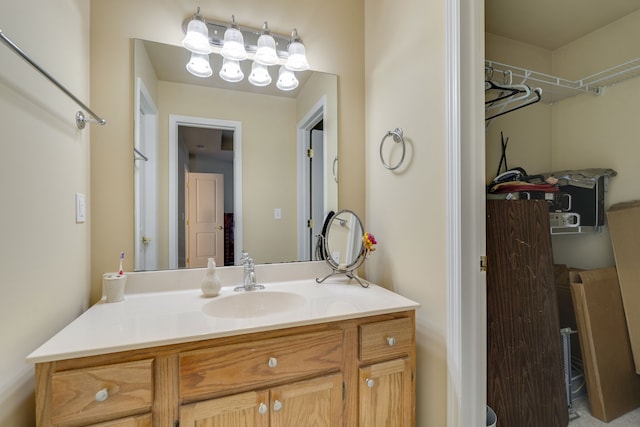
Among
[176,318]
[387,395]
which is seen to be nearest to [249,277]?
[176,318]

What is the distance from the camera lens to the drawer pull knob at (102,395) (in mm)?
782

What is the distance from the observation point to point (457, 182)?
43.4 inches

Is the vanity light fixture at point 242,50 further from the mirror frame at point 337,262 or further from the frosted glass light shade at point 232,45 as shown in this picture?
the mirror frame at point 337,262

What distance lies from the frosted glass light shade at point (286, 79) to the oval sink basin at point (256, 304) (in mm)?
1139

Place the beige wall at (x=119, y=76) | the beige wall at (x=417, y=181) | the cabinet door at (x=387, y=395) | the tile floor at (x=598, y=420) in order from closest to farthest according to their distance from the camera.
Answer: the cabinet door at (x=387, y=395)
the beige wall at (x=417, y=181)
the beige wall at (x=119, y=76)
the tile floor at (x=598, y=420)

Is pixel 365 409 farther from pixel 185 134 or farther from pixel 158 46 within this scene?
pixel 158 46

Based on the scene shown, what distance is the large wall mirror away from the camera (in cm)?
141

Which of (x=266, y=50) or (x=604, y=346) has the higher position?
(x=266, y=50)

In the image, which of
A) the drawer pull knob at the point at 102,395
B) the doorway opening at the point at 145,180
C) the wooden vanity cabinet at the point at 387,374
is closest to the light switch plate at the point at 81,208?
the doorway opening at the point at 145,180

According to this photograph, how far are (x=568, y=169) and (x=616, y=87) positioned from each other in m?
0.58

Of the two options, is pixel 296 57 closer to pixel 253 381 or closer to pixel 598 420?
pixel 253 381

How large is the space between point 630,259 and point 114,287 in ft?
9.46

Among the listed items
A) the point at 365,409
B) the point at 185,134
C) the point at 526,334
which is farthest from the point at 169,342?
the point at 526,334

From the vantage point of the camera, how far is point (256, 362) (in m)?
0.95
